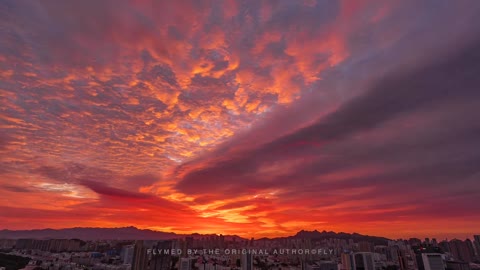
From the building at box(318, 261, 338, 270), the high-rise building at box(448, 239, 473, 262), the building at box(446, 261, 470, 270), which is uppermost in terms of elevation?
the high-rise building at box(448, 239, 473, 262)

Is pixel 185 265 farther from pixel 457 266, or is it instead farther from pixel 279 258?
pixel 457 266

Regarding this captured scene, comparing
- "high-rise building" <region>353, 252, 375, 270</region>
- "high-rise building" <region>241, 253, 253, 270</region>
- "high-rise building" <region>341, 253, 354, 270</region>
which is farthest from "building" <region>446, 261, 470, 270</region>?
"high-rise building" <region>241, 253, 253, 270</region>

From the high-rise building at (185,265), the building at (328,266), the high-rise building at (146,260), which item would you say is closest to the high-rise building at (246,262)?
the high-rise building at (185,265)

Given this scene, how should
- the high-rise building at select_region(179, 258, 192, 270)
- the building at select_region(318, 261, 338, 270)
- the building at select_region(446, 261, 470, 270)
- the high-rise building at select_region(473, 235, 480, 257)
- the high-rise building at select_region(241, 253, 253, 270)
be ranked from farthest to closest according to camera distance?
the high-rise building at select_region(473, 235, 480, 257)
the high-rise building at select_region(241, 253, 253, 270)
the building at select_region(318, 261, 338, 270)
the high-rise building at select_region(179, 258, 192, 270)
the building at select_region(446, 261, 470, 270)

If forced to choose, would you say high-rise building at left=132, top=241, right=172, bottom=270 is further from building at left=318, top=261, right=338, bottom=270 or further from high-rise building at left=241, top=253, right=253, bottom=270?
building at left=318, top=261, right=338, bottom=270

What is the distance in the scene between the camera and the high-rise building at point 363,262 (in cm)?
6669

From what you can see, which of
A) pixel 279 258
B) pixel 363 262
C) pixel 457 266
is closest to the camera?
pixel 457 266

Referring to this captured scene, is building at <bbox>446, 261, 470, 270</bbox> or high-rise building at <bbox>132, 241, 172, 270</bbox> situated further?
high-rise building at <bbox>132, 241, 172, 270</bbox>

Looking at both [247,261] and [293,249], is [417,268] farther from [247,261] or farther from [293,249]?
[293,249]

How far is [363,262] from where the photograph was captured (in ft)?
222

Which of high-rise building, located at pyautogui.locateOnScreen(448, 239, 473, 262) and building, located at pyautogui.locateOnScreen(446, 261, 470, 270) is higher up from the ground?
high-rise building, located at pyautogui.locateOnScreen(448, 239, 473, 262)

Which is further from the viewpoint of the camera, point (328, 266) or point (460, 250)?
point (460, 250)

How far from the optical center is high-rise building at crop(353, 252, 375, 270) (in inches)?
2625

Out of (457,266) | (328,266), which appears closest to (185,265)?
(328,266)
